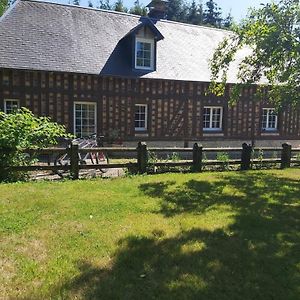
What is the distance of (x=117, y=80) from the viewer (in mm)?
16031

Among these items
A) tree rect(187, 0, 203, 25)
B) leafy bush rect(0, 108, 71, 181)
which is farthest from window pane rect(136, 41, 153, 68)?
tree rect(187, 0, 203, 25)

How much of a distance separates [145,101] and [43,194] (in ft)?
32.1

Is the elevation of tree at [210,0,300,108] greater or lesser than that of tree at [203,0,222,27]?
lesser

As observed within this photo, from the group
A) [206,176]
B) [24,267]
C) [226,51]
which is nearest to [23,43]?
[226,51]

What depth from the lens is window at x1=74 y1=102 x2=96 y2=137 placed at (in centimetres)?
1569

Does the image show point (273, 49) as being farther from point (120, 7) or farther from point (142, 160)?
point (120, 7)

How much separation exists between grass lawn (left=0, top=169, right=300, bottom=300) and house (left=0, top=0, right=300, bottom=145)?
7345 mm

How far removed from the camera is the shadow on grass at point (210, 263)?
377 cm

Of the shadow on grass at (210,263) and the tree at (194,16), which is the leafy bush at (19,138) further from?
the tree at (194,16)

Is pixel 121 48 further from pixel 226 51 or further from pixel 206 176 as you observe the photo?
pixel 206 176

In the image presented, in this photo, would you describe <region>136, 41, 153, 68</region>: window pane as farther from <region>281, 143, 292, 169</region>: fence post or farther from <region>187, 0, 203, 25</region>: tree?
<region>187, 0, 203, 25</region>: tree

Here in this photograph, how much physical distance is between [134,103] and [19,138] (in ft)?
26.3

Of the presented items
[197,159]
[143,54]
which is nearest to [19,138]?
[197,159]

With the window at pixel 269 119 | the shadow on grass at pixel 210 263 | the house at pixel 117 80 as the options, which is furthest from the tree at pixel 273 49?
the window at pixel 269 119
